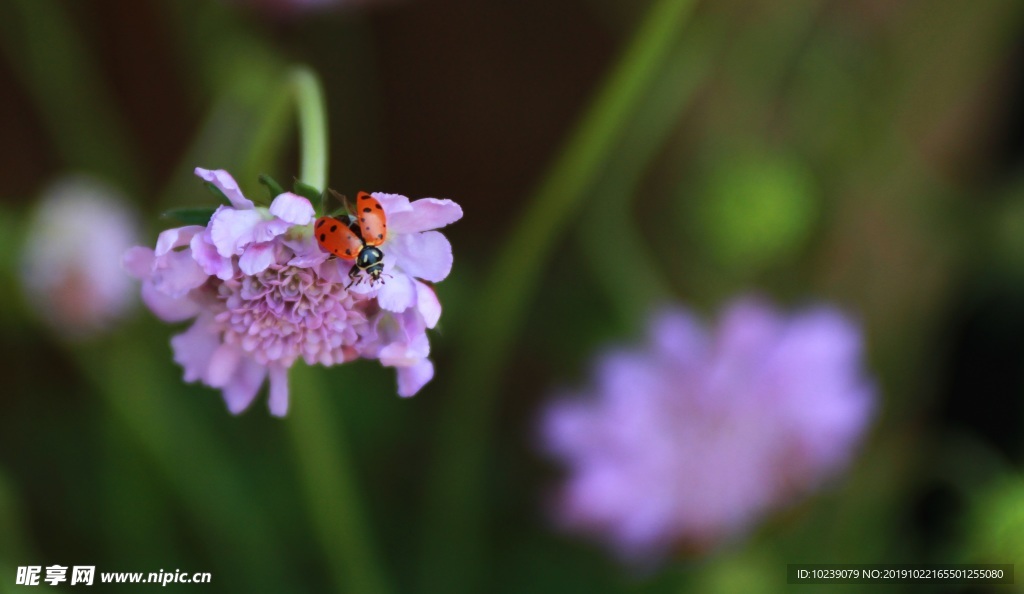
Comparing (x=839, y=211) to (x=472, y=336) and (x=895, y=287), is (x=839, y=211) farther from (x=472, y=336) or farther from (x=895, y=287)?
(x=472, y=336)

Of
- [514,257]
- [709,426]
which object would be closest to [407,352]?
[514,257]

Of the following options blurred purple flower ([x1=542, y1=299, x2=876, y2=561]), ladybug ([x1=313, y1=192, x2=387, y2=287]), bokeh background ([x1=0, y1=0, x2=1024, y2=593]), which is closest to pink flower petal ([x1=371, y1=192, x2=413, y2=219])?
ladybug ([x1=313, y1=192, x2=387, y2=287])

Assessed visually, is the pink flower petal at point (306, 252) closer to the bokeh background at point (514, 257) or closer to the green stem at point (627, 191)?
the bokeh background at point (514, 257)

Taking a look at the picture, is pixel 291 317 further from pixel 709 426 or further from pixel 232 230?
pixel 709 426

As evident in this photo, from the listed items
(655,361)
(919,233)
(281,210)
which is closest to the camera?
(281,210)

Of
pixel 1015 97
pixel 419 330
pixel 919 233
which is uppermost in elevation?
pixel 1015 97

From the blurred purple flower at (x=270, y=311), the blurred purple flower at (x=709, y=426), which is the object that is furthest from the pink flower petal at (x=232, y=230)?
the blurred purple flower at (x=709, y=426)

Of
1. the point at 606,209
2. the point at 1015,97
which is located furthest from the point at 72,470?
the point at 1015,97
